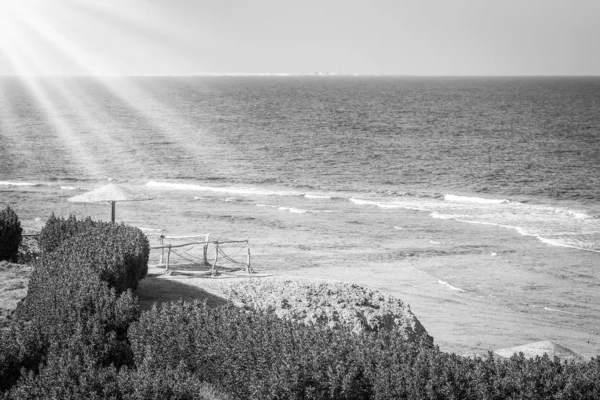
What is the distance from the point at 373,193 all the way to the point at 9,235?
96.4 feet

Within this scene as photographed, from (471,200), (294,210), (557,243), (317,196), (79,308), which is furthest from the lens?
(317,196)

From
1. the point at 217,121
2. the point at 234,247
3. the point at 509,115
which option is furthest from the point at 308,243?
the point at 509,115

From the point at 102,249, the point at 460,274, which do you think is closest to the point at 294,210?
the point at 460,274

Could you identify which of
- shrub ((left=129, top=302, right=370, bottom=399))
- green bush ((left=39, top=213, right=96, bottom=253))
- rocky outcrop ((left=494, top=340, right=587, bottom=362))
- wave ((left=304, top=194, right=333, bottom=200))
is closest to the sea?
wave ((left=304, top=194, right=333, bottom=200))

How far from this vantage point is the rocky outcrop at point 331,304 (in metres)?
15.3

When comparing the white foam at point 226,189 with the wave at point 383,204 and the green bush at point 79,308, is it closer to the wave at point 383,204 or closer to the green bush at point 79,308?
the wave at point 383,204

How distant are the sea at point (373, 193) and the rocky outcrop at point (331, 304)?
10.4 feet

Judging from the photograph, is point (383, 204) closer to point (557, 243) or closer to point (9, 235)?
point (557, 243)

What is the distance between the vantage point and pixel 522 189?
4584 centimetres

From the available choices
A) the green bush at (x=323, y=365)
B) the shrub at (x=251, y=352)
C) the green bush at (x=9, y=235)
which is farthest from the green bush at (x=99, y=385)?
the green bush at (x=9, y=235)

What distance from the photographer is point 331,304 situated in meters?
15.8

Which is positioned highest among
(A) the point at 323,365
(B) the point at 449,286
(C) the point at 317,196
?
(A) the point at 323,365

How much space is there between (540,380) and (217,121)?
89392mm

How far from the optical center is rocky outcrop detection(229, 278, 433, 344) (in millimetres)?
15266
